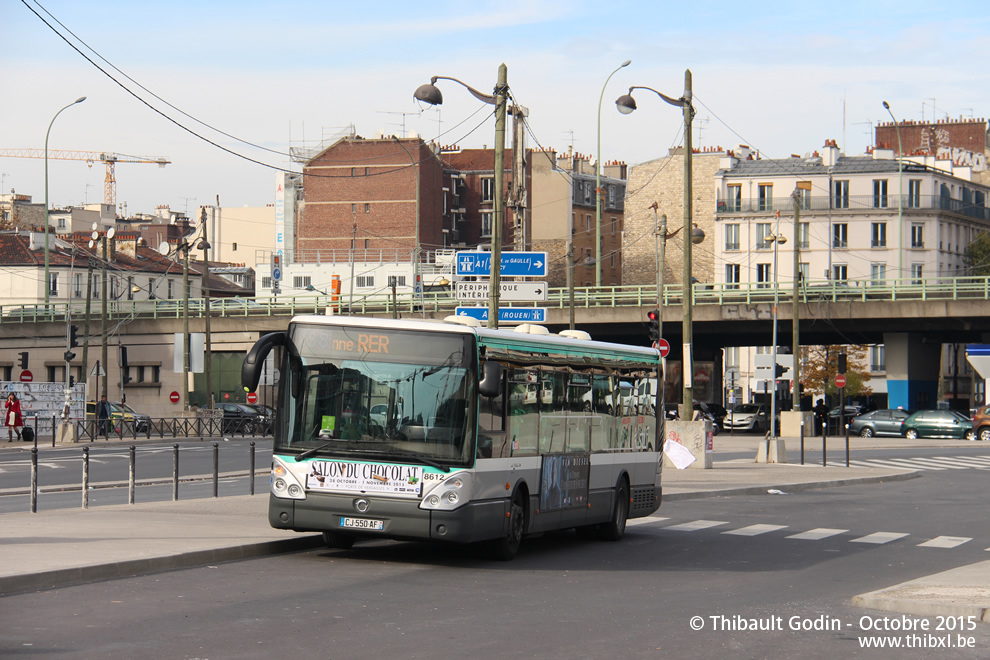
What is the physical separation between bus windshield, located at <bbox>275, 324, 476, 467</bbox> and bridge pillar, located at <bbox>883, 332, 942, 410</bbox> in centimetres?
5852

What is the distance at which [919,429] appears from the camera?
5891 cm

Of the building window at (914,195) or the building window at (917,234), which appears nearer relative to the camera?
the building window at (914,195)

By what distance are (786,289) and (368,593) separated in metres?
56.9

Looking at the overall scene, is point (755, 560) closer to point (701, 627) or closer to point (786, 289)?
point (701, 627)

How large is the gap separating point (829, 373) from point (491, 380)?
8159 cm

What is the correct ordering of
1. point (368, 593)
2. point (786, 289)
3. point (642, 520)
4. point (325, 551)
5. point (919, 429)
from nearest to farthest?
point (368, 593)
point (325, 551)
point (642, 520)
point (919, 429)
point (786, 289)

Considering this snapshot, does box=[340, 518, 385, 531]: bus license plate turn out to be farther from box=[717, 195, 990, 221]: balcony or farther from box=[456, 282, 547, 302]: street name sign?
box=[717, 195, 990, 221]: balcony

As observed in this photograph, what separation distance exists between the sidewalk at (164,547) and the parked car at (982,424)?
42873 mm

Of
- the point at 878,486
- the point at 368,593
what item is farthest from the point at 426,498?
the point at 878,486

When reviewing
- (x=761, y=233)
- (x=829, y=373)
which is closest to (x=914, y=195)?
(x=761, y=233)

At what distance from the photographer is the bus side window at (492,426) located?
1351 cm

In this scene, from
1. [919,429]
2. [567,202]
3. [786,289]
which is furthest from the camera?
[567,202]

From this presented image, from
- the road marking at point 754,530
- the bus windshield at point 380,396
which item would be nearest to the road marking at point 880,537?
the road marking at point 754,530

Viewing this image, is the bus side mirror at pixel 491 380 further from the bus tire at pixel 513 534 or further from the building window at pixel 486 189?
the building window at pixel 486 189
